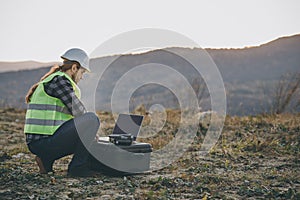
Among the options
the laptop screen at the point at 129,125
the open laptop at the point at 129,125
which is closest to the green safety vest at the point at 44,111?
the open laptop at the point at 129,125

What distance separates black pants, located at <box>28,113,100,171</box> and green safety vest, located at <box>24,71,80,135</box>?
0.32 feet

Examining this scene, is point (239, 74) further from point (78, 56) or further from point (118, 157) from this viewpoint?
point (78, 56)

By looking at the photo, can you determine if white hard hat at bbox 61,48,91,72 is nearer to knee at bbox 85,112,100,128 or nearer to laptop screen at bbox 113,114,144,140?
knee at bbox 85,112,100,128

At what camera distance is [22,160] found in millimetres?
6137

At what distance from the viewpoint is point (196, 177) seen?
509cm

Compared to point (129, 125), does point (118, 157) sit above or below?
below

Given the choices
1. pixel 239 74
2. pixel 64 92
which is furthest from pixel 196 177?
pixel 239 74

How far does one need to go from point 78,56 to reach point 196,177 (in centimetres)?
211

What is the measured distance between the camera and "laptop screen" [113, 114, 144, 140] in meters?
5.22

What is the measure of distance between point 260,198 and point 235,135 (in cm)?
442

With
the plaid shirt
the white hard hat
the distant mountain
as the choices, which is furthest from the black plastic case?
the distant mountain

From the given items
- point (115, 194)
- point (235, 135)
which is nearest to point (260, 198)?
point (115, 194)

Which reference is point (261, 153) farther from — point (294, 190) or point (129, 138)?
point (129, 138)

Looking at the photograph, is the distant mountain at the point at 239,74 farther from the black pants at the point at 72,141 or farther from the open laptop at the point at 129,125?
the black pants at the point at 72,141
